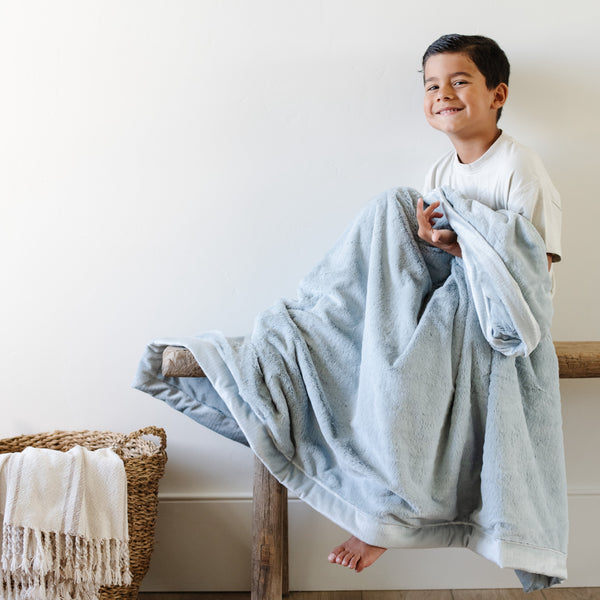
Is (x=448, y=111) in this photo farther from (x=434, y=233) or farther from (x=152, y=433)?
(x=152, y=433)

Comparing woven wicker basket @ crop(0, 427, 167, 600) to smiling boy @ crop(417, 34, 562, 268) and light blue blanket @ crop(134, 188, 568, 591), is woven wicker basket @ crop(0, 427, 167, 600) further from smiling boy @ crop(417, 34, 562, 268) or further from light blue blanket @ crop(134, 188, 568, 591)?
smiling boy @ crop(417, 34, 562, 268)

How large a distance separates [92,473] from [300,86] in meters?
0.89

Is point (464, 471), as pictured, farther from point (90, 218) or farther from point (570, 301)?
point (90, 218)

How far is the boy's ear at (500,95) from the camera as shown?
1.35 meters

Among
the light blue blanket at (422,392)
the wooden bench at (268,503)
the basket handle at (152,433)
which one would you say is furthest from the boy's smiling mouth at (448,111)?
the basket handle at (152,433)

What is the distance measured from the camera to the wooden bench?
1243 millimetres

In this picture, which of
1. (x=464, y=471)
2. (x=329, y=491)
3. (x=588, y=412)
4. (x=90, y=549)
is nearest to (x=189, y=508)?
(x=90, y=549)

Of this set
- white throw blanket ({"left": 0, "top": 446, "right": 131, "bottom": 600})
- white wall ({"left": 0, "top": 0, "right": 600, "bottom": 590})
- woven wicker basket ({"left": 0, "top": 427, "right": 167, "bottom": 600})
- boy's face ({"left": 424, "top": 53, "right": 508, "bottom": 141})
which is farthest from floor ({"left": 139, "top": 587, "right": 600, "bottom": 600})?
boy's face ({"left": 424, "top": 53, "right": 508, "bottom": 141})

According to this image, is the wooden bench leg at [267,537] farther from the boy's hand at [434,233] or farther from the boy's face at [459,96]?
the boy's face at [459,96]

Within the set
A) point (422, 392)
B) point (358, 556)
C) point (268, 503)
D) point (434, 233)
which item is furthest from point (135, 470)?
point (434, 233)

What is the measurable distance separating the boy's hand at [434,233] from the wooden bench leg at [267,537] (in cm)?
51

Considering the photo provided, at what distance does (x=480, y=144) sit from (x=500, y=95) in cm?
10

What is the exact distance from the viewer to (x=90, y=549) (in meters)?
1.30

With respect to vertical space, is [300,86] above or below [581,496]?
above
